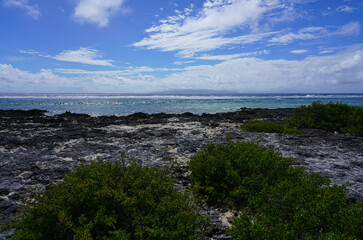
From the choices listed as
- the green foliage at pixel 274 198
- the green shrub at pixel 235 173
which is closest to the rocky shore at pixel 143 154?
the green shrub at pixel 235 173

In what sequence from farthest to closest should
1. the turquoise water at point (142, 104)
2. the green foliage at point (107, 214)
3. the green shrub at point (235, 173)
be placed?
the turquoise water at point (142, 104)
the green shrub at point (235, 173)
the green foliage at point (107, 214)

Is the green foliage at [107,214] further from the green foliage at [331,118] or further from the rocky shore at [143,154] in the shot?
the green foliage at [331,118]

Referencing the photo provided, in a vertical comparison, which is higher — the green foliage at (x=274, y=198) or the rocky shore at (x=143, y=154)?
the green foliage at (x=274, y=198)

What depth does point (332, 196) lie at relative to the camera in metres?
2.94

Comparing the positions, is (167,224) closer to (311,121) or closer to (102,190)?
(102,190)

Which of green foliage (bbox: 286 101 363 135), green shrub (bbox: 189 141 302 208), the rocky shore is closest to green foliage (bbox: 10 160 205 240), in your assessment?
the rocky shore

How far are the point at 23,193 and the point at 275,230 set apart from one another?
484 cm

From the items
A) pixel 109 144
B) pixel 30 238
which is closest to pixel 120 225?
pixel 30 238

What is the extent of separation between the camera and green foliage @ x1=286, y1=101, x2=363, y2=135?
11430 millimetres

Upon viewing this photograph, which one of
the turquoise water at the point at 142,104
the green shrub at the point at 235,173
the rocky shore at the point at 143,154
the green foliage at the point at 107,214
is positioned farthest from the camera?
the turquoise water at the point at 142,104

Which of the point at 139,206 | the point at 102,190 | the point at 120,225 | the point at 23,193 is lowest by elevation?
the point at 23,193

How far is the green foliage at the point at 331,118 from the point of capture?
11.4 meters

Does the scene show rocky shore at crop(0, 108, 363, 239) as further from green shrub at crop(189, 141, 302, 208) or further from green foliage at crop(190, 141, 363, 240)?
green foliage at crop(190, 141, 363, 240)

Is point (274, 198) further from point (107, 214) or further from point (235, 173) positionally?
point (107, 214)
